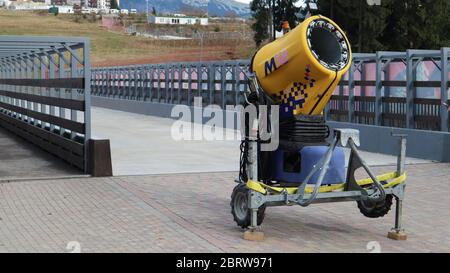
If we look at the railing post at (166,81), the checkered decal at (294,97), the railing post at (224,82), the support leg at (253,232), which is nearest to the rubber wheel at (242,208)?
the support leg at (253,232)

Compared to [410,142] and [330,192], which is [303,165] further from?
[410,142]

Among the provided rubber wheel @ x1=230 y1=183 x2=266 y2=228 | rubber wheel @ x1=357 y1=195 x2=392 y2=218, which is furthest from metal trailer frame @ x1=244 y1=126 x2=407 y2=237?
rubber wheel @ x1=357 y1=195 x2=392 y2=218

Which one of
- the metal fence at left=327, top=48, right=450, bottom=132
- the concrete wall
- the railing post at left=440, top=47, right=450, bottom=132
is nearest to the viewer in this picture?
the concrete wall

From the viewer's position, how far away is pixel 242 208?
7043 millimetres

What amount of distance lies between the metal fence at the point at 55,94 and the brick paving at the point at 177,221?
150 cm

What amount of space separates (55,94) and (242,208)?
32.2 ft

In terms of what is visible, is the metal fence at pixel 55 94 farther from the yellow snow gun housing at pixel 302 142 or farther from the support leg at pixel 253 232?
the support leg at pixel 253 232

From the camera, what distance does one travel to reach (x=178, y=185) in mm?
10188

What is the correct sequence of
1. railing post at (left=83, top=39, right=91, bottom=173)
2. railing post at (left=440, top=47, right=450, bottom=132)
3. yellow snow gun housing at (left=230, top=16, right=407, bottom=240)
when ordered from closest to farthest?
yellow snow gun housing at (left=230, top=16, right=407, bottom=240) < railing post at (left=83, top=39, right=91, bottom=173) < railing post at (left=440, top=47, right=450, bottom=132)

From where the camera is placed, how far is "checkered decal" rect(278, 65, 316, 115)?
698 centimetres

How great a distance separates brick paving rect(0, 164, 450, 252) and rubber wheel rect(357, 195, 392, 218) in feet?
0.51

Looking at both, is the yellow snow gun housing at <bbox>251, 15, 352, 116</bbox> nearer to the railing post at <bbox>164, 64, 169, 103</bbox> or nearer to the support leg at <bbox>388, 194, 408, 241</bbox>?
the support leg at <bbox>388, 194, 408, 241</bbox>

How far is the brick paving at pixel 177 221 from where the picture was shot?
6.59 meters
